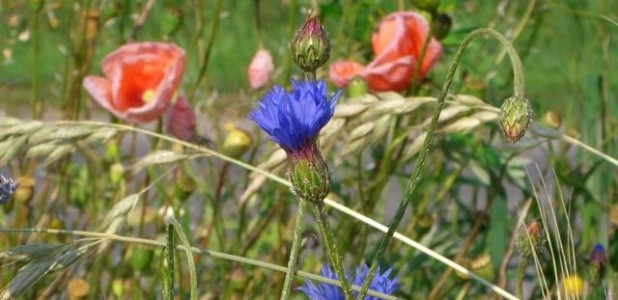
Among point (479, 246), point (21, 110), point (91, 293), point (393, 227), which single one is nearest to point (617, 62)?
point (21, 110)

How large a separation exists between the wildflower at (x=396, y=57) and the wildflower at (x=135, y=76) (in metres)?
0.18

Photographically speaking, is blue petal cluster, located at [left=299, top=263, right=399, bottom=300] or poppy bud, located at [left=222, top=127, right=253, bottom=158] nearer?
blue petal cluster, located at [left=299, top=263, right=399, bottom=300]

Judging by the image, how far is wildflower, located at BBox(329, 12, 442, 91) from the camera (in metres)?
1.47

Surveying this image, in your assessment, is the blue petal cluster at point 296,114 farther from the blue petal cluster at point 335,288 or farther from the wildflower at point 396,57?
the wildflower at point 396,57

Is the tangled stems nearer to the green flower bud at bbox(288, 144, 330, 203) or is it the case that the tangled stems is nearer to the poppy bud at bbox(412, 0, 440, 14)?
the green flower bud at bbox(288, 144, 330, 203)

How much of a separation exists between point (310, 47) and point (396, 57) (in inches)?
21.7

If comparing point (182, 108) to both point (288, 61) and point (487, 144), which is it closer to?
point (288, 61)

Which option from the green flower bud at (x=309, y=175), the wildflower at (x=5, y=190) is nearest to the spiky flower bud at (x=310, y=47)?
the green flower bud at (x=309, y=175)

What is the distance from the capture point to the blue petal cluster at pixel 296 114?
0.83m

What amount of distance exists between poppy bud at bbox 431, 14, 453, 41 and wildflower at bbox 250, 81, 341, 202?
0.65 meters

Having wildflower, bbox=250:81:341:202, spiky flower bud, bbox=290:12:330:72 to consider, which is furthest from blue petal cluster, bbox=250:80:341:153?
spiky flower bud, bbox=290:12:330:72

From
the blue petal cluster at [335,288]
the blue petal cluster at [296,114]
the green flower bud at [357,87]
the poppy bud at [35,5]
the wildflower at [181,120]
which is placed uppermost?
the poppy bud at [35,5]

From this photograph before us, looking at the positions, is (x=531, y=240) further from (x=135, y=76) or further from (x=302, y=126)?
(x=135, y=76)

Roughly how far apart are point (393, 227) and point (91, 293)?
2.41ft
